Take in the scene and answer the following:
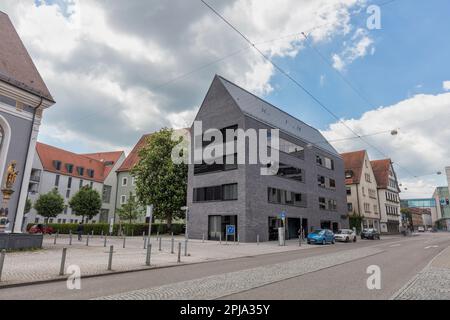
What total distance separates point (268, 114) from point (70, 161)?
40.5 metres

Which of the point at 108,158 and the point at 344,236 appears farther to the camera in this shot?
the point at 108,158

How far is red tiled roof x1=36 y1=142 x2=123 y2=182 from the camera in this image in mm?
52531

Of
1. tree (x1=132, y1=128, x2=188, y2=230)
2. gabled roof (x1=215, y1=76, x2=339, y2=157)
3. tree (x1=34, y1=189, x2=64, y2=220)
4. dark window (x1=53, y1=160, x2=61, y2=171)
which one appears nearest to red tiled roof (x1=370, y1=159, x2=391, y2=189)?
gabled roof (x1=215, y1=76, x2=339, y2=157)

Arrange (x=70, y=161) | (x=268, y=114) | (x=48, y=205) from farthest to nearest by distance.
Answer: (x=70, y=161)
(x=48, y=205)
(x=268, y=114)

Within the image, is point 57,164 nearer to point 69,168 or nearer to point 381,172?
point 69,168

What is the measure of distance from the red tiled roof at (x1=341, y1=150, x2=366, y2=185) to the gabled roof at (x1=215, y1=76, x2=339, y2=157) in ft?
47.5

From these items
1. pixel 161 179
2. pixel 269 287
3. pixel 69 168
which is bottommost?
pixel 269 287

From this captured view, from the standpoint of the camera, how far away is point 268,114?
3644cm

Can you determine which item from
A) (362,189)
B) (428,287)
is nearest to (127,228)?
(428,287)

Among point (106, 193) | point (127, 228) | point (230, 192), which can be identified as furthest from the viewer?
point (106, 193)

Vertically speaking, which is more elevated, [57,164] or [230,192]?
[57,164]

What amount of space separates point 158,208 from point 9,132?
22224mm
